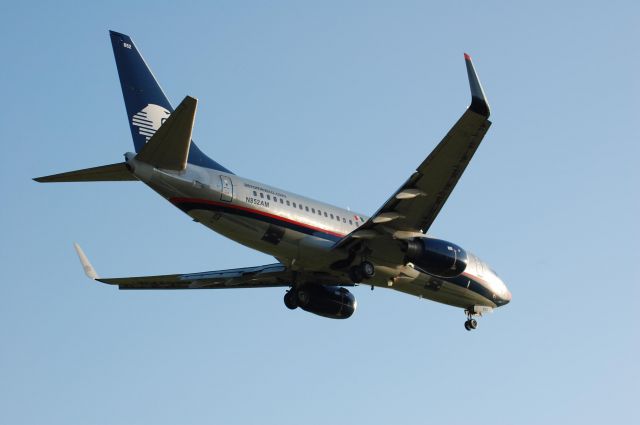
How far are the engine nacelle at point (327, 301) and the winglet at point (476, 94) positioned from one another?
11986mm

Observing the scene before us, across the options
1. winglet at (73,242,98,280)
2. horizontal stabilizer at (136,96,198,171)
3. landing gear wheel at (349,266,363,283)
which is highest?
horizontal stabilizer at (136,96,198,171)

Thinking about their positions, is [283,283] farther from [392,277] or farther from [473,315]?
[473,315]

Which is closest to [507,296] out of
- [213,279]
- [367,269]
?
[367,269]

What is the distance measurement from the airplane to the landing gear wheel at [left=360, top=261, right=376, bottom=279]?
4cm

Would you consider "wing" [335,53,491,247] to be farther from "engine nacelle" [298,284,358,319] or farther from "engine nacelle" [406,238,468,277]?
"engine nacelle" [298,284,358,319]

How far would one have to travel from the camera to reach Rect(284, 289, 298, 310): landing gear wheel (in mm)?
40312

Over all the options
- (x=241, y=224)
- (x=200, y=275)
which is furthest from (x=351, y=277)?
(x=200, y=275)

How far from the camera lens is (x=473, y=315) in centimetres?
4266

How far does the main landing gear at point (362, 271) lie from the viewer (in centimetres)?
3666

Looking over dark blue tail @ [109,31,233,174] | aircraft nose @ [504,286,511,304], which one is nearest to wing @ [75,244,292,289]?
dark blue tail @ [109,31,233,174]

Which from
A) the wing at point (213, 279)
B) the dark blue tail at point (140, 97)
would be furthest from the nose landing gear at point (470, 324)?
the dark blue tail at point (140, 97)

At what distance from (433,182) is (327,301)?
28.7 ft

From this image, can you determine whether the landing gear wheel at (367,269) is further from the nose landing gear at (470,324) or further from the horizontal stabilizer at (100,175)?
the horizontal stabilizer at (100,175)

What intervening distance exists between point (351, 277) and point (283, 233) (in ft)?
10.7
